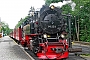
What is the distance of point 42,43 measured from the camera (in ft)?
45.5

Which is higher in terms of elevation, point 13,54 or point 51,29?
point 51,29

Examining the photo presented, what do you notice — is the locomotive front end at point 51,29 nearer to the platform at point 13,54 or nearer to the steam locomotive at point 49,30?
the steam locomotive at point 49,30

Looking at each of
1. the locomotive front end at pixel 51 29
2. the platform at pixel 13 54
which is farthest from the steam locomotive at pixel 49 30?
the platform at pixel 13 54

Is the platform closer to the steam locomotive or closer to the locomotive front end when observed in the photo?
the steam locomotive

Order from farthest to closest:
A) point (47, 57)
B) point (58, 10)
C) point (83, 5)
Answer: point (83, 5) < point (58, 10) < point (47, 57)

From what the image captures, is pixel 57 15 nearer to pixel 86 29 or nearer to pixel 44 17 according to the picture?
pixel 44 17

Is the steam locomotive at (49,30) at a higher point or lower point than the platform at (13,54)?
higher

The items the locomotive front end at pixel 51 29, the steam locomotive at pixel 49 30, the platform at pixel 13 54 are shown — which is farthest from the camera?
the platform at pixel 13 54

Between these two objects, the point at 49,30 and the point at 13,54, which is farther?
the point at 13,54

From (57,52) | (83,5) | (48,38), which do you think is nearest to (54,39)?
(48,38)

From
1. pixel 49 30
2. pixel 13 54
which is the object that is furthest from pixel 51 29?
pixel 13 54

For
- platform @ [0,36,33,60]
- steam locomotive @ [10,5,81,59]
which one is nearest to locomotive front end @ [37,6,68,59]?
steam locomotive @ [10,5,81,59]

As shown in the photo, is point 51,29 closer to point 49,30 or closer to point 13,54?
point 49,30

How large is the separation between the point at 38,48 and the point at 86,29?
29.4 m
